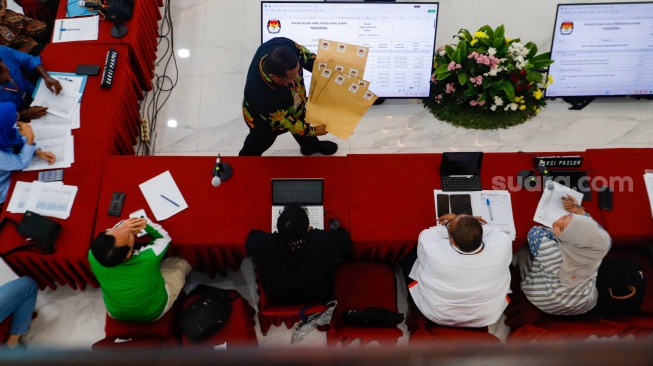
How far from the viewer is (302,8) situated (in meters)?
3.43

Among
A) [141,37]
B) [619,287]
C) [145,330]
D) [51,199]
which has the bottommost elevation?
[145,330]

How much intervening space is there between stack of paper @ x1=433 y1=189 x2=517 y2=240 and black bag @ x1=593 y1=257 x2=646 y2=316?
0.56 m

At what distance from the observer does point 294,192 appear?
9.89 feet

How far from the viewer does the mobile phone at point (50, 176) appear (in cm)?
301

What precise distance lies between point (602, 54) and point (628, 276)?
1.93m

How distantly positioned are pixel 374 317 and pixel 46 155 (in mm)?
2319

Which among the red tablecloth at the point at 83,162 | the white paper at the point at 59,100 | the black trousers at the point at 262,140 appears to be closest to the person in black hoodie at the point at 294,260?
the black trousers at the point at 262,140

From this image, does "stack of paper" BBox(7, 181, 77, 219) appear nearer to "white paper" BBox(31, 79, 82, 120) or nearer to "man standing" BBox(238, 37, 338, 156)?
"white paper" BBox(31, 79, 82, 120)

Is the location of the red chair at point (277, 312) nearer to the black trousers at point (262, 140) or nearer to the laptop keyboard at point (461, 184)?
the black trousers at point (262, 140)

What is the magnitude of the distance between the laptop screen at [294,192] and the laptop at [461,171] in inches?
32.7

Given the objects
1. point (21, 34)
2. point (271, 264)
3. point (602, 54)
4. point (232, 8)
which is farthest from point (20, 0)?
point (602, 54)

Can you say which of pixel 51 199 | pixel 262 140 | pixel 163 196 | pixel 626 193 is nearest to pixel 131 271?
pixel 163 196

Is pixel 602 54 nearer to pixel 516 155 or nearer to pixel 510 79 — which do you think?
pixel 510 79

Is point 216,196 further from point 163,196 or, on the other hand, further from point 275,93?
point 275,93
